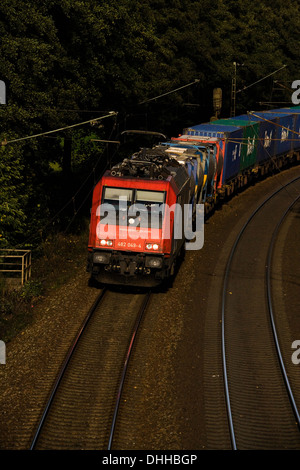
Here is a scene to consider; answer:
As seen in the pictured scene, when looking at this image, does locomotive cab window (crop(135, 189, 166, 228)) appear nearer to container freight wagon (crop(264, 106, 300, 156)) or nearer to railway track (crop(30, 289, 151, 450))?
railway track (crop(30, 289, 151, 450))

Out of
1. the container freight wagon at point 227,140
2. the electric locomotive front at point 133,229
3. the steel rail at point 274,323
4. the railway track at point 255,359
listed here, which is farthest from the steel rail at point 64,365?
the container freight wagon at point 227,140

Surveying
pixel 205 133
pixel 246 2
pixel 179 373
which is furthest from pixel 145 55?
pixel 246 2

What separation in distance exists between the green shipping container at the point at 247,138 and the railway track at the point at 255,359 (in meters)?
10.3

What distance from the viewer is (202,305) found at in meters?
19.5

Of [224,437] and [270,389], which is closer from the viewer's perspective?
[224,437]

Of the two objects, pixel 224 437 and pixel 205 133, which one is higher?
pixel 205 133

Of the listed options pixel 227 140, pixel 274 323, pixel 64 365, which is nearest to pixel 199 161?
pixel 227 140

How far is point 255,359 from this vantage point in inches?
621

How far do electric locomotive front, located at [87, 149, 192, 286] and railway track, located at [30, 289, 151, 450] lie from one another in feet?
3.43

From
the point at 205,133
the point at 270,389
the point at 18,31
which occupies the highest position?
the point at 18,31

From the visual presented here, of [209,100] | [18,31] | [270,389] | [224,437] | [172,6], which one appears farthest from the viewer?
[209,100]

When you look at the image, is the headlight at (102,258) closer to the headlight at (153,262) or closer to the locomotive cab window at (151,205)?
the headlight at (153,262)

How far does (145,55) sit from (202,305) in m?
16.8
